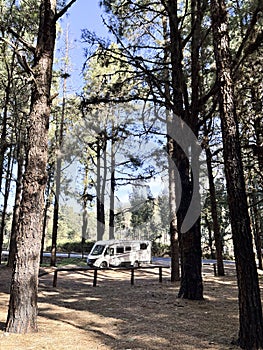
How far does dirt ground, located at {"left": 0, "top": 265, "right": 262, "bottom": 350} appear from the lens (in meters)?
4.10

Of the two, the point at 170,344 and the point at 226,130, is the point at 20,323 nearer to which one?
the point at 170,344

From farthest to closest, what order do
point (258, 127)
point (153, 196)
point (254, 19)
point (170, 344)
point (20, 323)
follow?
point (153, 196) < point (258, 127) < point (254, 19) < point (20, 323) < point (170, 344)

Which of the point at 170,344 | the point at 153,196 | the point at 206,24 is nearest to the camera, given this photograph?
the point at 170,344

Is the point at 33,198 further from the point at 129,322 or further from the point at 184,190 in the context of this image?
the point at 184,190

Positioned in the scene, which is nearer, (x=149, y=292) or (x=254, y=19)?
(x=254, y=19)

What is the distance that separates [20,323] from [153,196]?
507 inches

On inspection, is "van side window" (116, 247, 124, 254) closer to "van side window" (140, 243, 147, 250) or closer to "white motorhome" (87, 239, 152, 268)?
"white motorhome" (87, 239, 152, 268)

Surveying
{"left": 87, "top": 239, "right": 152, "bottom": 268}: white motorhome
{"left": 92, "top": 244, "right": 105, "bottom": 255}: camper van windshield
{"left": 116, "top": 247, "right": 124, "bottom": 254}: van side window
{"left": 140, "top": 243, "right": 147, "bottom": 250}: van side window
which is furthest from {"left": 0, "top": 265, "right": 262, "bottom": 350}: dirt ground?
{"left": 140, "top": 243, "right": 147, "bottom": 250}: van side window

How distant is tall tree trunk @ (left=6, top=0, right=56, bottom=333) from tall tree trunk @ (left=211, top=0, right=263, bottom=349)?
2.80 meters

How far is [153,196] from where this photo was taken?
17016mm

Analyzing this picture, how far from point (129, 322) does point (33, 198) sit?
2628 mm

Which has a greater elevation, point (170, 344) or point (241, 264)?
point (241, 264)

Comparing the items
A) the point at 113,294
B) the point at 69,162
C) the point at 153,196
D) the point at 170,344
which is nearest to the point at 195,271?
the point at 113,294

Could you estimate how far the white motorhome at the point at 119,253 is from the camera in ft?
56.8
